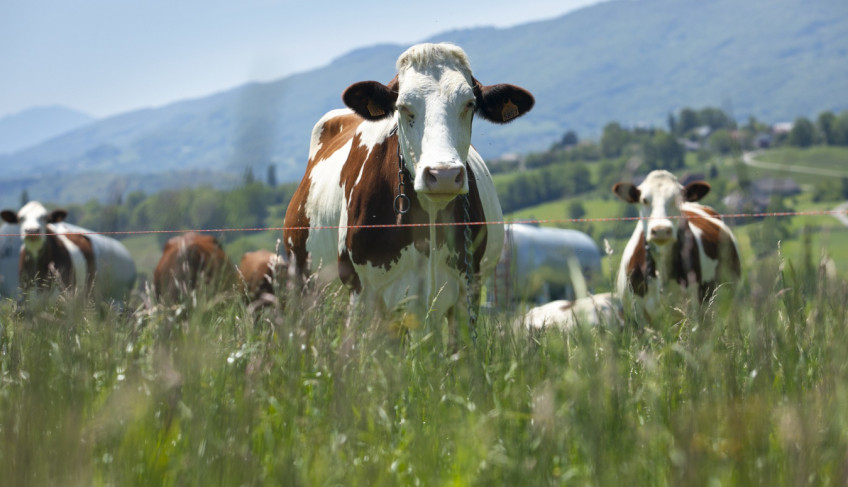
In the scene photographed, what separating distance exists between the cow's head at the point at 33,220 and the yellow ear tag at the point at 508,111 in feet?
37.7

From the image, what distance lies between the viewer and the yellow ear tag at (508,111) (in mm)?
6590

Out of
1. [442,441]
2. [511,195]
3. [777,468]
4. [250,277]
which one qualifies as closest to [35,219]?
[250,277]

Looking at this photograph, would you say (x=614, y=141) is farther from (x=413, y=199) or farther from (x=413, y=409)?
(x=413, y=409)

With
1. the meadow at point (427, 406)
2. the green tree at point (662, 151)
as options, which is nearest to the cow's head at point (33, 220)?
the green tree at point (662, 151)

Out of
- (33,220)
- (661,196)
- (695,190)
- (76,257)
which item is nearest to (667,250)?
(661,196)

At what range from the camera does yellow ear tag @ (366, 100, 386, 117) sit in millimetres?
6637

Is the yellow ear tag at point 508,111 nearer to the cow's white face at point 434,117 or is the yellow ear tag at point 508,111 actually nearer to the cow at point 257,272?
the cow's white face at point 434,117

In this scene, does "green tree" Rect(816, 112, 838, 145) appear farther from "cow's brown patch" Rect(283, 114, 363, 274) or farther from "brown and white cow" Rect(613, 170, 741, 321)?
"cow's brown patch" Rect(283, 114, 363, 274)

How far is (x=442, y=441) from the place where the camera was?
10.2ft

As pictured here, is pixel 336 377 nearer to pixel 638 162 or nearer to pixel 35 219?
pixel 638 162

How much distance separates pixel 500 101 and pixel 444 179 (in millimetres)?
1436

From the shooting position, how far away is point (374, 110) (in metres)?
6.66

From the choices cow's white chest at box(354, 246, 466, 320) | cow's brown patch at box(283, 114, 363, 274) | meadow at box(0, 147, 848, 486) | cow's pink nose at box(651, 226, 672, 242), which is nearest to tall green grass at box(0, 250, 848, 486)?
meadow at box(0, 147, 848, 486)

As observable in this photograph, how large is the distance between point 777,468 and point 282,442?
1.66 meters
